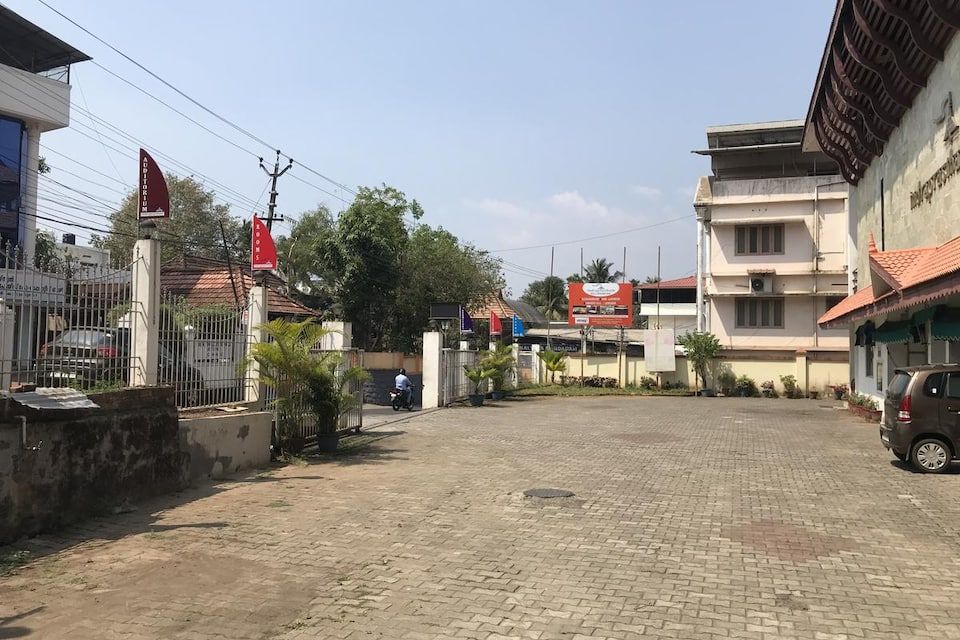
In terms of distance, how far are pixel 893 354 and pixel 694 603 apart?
16351 millimetres

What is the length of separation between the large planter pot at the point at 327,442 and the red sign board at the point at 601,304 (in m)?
22.8

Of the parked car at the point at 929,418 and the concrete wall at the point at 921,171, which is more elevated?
the concrete wall at the point at 921,171

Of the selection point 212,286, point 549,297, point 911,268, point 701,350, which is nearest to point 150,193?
point 212,286

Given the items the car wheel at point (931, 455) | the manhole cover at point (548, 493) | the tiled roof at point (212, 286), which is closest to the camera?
the manhole cover at point (548, 493)

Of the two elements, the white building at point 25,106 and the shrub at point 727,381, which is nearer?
the white building at point 25,106

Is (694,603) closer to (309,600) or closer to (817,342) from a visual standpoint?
(309,600)

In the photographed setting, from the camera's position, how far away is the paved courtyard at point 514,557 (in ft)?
15.5

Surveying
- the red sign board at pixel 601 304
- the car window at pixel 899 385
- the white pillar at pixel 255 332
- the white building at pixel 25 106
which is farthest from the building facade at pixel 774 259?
the white building at pixel 25 106

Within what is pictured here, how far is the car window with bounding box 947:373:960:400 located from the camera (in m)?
10.4

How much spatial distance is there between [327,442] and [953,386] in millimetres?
10222

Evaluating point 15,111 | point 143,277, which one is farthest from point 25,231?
point 143,277

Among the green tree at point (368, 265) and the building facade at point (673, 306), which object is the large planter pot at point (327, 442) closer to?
the green tree at point (368, 265)

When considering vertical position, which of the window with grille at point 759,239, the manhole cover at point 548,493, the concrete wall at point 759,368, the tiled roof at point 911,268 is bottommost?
the manhole cover at point 548,493

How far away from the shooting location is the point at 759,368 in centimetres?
3066
